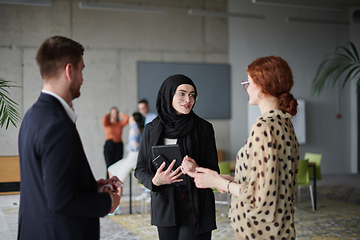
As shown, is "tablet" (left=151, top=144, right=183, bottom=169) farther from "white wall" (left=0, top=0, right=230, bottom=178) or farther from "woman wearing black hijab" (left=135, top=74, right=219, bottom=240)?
"white wall" (left=0, top=0, right=230, bottom=178)

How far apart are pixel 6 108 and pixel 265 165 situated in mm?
2702

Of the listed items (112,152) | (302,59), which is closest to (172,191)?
(112,152)

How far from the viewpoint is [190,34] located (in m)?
8.85

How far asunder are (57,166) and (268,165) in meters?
0.86

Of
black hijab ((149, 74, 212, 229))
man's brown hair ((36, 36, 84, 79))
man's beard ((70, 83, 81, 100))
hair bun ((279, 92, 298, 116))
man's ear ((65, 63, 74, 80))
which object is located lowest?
black hijab ((149, 74, 212, 229))

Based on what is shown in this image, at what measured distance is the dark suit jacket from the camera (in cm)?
123

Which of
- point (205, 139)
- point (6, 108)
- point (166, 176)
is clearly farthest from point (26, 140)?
point (6, 108)

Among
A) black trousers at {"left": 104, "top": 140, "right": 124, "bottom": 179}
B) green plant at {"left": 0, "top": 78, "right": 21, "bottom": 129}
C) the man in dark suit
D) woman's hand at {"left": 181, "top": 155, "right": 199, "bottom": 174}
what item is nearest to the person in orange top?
black trousers at {"left": 104, "top": 140, "right": 124, "bottom": 179}

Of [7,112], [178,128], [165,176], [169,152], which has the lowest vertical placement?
[165,176]

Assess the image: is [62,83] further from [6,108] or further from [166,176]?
[6,108]

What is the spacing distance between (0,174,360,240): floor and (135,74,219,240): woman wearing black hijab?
5.61 feet

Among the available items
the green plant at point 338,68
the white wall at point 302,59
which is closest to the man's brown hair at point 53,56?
the green plant at point 338,68

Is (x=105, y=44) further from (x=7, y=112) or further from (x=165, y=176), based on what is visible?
(x=165, y=176)

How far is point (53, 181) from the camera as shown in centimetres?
122
